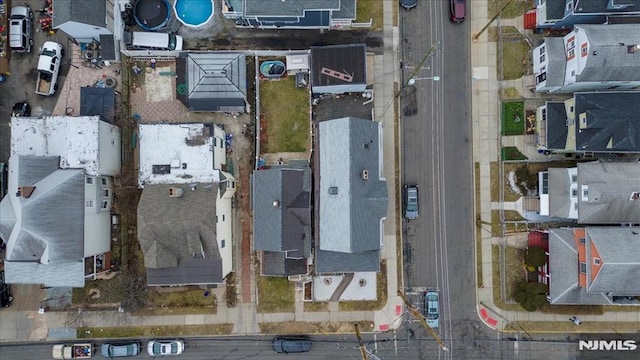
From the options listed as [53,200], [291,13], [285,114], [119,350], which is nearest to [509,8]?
[291,13]

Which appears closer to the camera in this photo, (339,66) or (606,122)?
(606,122)

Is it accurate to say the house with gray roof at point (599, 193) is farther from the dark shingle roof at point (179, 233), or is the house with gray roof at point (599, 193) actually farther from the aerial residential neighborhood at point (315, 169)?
the dark shingle roof at point (179, 233)

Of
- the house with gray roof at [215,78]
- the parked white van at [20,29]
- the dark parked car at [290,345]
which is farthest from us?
the dark parked car at [290,345]

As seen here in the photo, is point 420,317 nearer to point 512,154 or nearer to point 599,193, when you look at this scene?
point 512,154

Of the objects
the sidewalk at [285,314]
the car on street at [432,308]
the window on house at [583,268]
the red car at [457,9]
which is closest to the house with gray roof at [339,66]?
the sidewalk at [285,314]

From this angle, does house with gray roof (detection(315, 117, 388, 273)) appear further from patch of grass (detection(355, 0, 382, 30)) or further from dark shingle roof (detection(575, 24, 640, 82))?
dark shingle roof (detection(575, 24, 640, 82))

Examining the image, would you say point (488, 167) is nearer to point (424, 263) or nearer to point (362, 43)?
point (424, 263)
